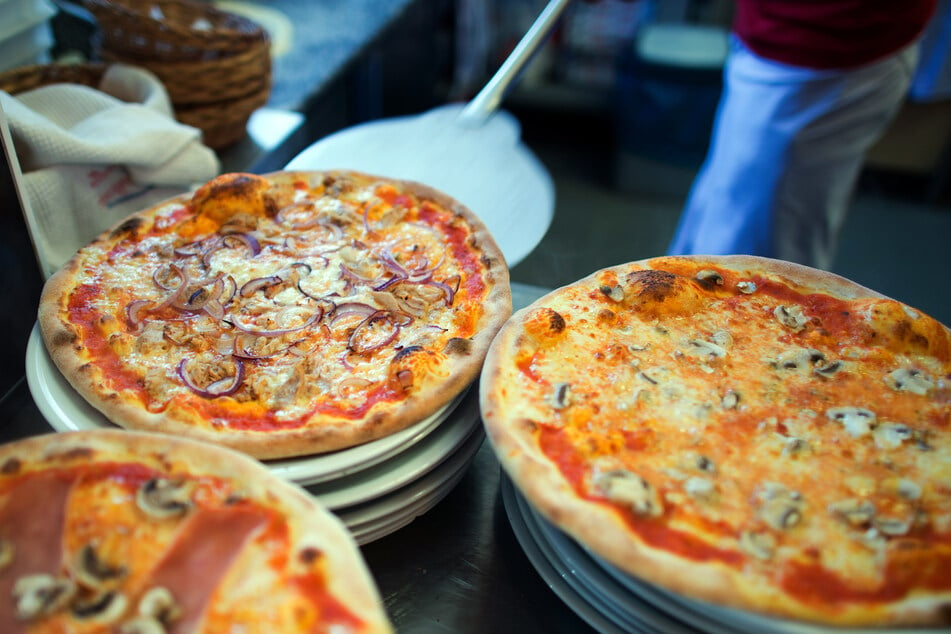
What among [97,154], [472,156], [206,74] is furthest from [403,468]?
[206,74]

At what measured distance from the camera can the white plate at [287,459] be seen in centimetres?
134

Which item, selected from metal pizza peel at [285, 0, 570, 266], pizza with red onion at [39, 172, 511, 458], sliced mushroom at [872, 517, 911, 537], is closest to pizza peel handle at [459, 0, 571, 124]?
metal pizza peel at [285, 0, 570, 266]

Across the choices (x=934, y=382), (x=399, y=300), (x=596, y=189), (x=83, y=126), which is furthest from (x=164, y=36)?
(x=596, y=189)

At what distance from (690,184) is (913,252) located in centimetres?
151

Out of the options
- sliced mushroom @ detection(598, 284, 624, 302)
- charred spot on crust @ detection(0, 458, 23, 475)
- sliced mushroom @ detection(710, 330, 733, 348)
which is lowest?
sliced mushroom @ detection(710, 330, 733, 348)

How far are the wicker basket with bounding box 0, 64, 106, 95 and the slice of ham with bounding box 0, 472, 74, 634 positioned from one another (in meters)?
1.70

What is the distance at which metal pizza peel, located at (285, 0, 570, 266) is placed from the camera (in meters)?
2.34

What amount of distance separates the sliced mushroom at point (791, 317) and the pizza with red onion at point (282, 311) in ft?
1.97

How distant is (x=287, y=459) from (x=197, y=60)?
1901mm

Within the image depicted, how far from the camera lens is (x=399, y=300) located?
1792 millimetres

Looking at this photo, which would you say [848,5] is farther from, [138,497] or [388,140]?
[138,497]

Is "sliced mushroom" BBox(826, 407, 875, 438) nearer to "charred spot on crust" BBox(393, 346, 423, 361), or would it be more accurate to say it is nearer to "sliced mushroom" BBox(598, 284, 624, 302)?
"sliced mushroom" BBox(598, 284, 624, 302)

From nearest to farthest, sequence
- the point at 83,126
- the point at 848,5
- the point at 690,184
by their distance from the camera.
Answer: the point at 83,126 < the point at 848,5 < the point at 690,184

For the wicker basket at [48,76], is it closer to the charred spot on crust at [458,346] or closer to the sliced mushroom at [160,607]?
the charred spot on crust at [458,346]
